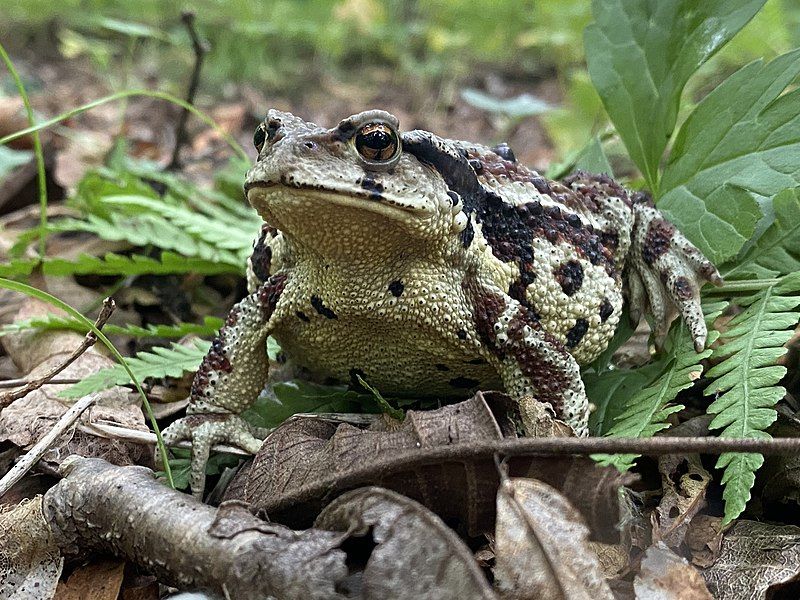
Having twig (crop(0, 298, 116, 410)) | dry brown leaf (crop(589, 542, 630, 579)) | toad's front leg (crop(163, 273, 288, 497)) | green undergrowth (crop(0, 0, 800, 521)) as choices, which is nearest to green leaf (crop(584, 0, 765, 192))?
green undergrowth (crop(0, 0, 800, 521))

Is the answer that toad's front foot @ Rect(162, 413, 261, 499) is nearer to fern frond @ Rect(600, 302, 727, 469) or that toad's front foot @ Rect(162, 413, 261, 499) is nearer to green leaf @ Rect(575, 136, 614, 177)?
fern frond @ Rect(600, 302, 727, 469)

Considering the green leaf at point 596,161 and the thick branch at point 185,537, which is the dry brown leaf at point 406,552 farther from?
the green leaf at point 596,161

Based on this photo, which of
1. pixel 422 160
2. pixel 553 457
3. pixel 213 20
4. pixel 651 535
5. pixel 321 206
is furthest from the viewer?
pixel 213 20

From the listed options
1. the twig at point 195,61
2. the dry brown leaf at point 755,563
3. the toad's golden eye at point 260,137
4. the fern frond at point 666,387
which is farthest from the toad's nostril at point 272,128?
the twig at point 195,61

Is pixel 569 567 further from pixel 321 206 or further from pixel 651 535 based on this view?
pixel 321 206

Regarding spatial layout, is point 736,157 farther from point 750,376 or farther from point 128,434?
point 128,434

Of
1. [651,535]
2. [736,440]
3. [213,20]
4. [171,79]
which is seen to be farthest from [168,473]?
[213,20]
